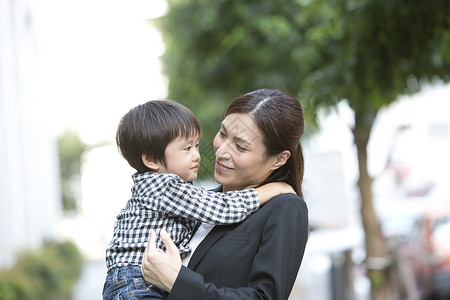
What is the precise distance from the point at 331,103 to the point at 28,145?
8.13 metres

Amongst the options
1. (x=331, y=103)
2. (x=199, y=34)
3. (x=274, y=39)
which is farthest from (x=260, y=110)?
(x=199, y=34)

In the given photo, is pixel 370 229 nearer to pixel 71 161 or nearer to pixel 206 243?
pixel 206 243

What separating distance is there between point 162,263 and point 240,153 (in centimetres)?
49

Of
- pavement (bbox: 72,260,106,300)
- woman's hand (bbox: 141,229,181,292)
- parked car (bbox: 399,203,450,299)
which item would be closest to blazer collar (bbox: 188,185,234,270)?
woman's hand (bbox: 141,229,181,292)

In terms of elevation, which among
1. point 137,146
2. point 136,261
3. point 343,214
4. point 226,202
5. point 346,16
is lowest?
point 343,214

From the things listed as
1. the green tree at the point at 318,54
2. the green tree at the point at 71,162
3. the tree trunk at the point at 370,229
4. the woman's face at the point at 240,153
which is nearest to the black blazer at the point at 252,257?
the woman's face at the point at 240,153

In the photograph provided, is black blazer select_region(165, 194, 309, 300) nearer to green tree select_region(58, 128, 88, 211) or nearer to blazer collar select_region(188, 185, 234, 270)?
blazer collar select_region(188, 185, 234, 270)

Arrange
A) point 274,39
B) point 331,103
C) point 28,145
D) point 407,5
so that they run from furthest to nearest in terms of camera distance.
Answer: point 28,145
point 274,39
point 331,103
point 407,5

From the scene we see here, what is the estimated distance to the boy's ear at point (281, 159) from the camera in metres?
2.54

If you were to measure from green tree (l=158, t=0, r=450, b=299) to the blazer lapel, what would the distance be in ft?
3.18

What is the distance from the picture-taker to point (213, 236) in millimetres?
2459

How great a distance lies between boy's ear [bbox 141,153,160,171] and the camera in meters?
2.56

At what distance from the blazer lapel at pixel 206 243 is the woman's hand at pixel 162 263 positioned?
0.14 meters

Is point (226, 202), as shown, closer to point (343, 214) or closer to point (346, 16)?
point (346, 16)
